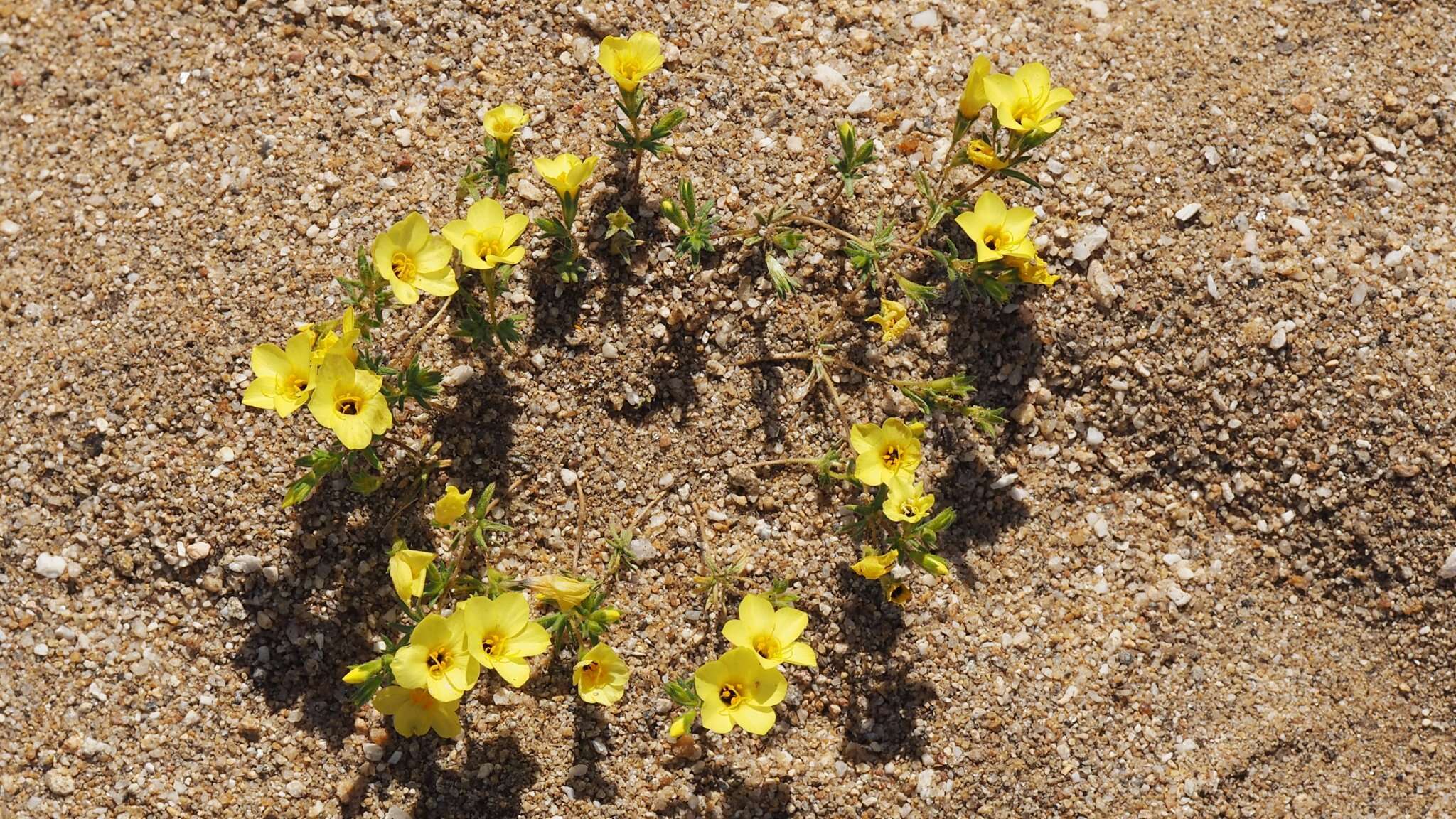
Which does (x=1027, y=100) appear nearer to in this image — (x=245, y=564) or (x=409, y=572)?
(x=409, y=572)

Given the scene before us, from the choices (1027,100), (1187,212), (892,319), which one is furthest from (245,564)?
(1187,212)

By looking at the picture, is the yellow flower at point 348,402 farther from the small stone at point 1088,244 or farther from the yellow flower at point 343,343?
the small stone at point 1088,244

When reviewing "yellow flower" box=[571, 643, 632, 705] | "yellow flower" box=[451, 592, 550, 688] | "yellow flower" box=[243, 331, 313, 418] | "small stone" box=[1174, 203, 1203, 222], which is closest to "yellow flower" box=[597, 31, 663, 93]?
"yellow flower" box=[243, 331, 313, 418]

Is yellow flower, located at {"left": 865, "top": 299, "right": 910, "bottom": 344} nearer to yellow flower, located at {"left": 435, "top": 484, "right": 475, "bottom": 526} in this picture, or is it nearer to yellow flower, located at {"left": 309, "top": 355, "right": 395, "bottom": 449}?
yellow flower, located at {"left": 435, "top": 484, "right": 475, "bottom": 526}

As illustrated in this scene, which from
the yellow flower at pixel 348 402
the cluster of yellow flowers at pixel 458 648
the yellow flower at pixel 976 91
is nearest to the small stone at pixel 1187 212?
the yellow flower at pixel 976 91

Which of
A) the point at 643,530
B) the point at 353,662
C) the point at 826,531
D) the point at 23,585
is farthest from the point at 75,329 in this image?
the point at 826,531

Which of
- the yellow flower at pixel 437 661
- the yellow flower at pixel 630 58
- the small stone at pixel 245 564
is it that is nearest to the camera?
the yellow flower at pixel 437 661
